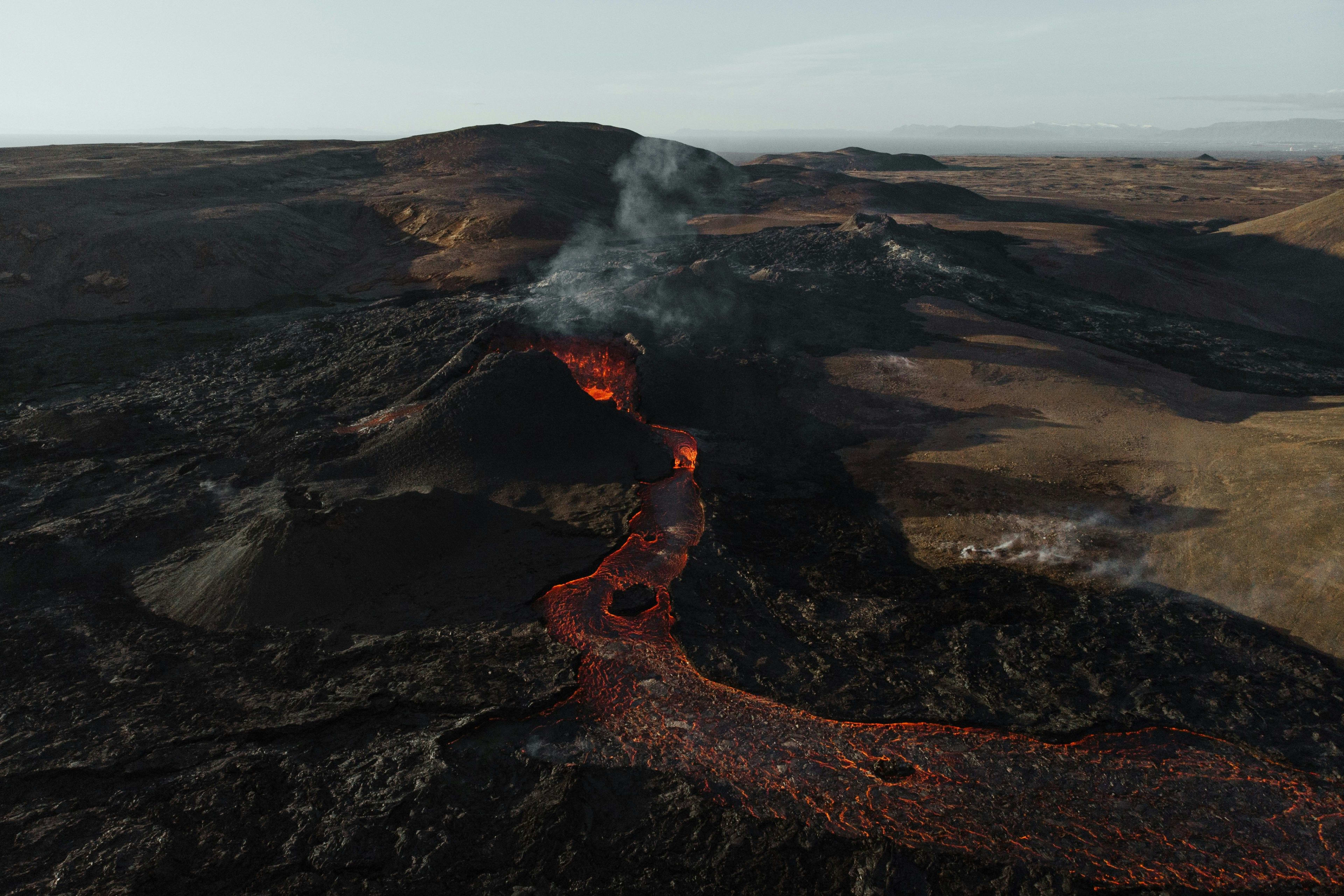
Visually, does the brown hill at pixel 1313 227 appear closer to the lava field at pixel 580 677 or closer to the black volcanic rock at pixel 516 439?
the lava field at pixel 580 677

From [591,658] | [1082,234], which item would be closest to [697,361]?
[591,658]

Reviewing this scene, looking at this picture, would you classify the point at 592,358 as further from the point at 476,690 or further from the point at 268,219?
the point at 268,219

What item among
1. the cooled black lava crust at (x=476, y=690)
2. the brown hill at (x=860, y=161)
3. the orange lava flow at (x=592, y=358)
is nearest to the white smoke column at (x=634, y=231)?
the orange lava flow at (x=592, y=358)

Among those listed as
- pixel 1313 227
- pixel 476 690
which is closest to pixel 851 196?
pixel 1313 227

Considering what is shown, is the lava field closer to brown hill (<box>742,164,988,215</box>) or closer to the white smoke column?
the white smoke column

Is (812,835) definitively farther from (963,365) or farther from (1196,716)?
(963,365)

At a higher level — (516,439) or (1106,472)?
(516,439)
